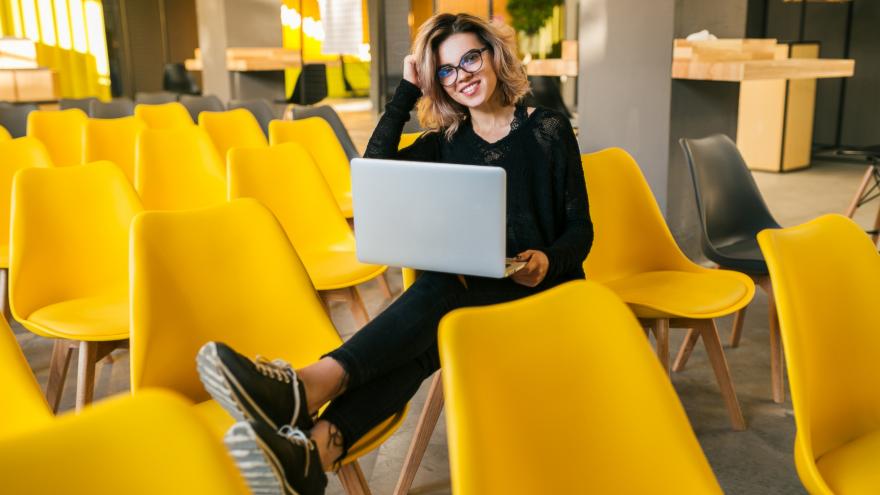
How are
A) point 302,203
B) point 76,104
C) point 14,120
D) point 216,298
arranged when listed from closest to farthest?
point 216,298 < point 302,203 < point 14,120 < point 76,104

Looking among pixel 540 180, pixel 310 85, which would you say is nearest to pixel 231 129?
pixel 540 180

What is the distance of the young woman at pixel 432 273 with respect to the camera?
159 centimetres

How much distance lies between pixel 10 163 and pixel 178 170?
70 cm

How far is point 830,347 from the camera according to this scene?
1715 mm

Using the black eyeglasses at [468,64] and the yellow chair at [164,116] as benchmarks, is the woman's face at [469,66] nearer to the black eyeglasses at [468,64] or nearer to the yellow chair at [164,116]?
the black eyeglasses at [468,64]

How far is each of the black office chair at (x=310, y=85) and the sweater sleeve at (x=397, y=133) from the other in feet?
22.7

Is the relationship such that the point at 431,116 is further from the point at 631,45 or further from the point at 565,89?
the point at 565,89

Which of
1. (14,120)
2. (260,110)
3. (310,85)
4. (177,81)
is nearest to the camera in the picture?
(14,120)

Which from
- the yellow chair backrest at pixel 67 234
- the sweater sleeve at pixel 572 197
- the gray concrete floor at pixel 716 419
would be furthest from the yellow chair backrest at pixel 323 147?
the sweater sleeve at pixel 572 197

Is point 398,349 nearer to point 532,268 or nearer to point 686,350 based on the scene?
point 532,268

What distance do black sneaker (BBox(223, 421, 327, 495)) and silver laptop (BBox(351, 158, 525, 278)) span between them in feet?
1.74

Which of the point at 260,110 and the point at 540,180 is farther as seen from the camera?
the point at 260,110

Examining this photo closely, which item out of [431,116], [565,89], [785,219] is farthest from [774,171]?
[431,116]

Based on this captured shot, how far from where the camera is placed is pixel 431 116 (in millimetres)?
2578
